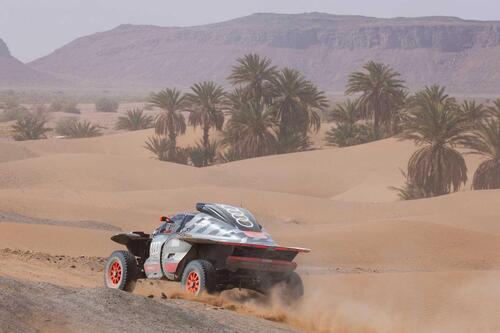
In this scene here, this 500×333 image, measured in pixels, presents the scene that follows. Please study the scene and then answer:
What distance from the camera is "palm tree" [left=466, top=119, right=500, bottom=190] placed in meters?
43.2

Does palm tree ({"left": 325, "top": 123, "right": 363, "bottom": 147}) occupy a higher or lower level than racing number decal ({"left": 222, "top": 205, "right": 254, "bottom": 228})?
higher

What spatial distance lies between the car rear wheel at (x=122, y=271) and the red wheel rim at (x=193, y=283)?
40.7 inches

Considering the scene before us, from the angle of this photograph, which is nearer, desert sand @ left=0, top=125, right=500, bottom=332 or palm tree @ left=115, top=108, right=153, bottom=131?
desert sand @ left=0, top=125, right=500, bottom=332

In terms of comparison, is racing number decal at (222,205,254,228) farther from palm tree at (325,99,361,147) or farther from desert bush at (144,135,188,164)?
palm tree at (325,99,361,147)

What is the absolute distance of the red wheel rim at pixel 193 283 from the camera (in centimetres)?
1233

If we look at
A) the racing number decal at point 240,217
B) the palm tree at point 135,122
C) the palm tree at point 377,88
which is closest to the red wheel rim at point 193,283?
the racing number decal at point 240,217

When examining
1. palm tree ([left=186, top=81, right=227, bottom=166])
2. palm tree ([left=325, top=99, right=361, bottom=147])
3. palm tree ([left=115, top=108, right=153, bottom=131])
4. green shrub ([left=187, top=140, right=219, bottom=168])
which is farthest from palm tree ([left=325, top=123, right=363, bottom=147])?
Result: palm tree ([left=115, top=108, right=153, bottom=131])

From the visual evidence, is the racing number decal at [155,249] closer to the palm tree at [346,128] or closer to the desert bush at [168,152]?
the desert bush at [168,152]

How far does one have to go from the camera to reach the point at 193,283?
40.9 ft

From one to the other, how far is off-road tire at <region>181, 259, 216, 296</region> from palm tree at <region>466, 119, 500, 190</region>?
1284 inches

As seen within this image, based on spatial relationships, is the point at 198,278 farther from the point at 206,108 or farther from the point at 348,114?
the point at 348,114

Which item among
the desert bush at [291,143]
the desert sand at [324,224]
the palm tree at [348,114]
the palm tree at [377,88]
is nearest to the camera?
the desert sand at [324,224]

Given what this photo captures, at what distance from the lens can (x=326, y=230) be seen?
2586cm

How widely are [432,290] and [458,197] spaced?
20.1 meters
